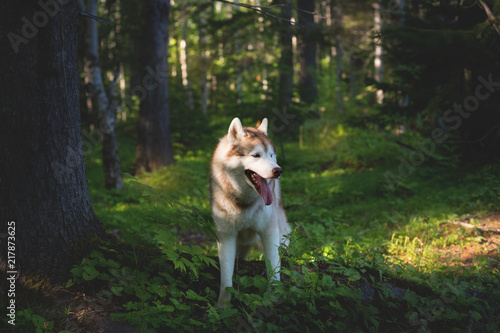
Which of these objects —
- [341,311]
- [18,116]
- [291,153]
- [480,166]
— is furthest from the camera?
[291,153]

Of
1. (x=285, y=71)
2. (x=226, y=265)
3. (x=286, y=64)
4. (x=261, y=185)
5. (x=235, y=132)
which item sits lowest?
(x=226, y=265)

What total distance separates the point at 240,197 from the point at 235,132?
24.6 inches

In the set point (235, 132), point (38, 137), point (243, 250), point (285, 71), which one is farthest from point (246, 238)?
point (285, 71)

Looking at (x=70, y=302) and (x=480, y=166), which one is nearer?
(x=70, y=302)

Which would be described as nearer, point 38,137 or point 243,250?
point 38,137

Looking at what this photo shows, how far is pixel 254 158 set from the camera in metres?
2.99

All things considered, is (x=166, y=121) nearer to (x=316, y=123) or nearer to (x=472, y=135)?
(x=316, y=123)

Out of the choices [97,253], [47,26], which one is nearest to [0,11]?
[47,26]

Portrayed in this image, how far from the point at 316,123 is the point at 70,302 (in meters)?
10.6

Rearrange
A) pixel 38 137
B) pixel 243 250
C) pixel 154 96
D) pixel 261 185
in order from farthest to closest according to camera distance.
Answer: pixel 154 96, pixel 243 250, pixel 261 185, pixel 38 137

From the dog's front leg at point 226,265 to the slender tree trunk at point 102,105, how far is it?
6656mm

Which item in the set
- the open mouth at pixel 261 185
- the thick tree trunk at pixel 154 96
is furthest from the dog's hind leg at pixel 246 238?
the thick tree trunk at pixel 154 96

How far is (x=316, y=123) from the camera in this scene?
40.2 ft

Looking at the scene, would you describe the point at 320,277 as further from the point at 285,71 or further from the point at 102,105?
the point at 285,71
